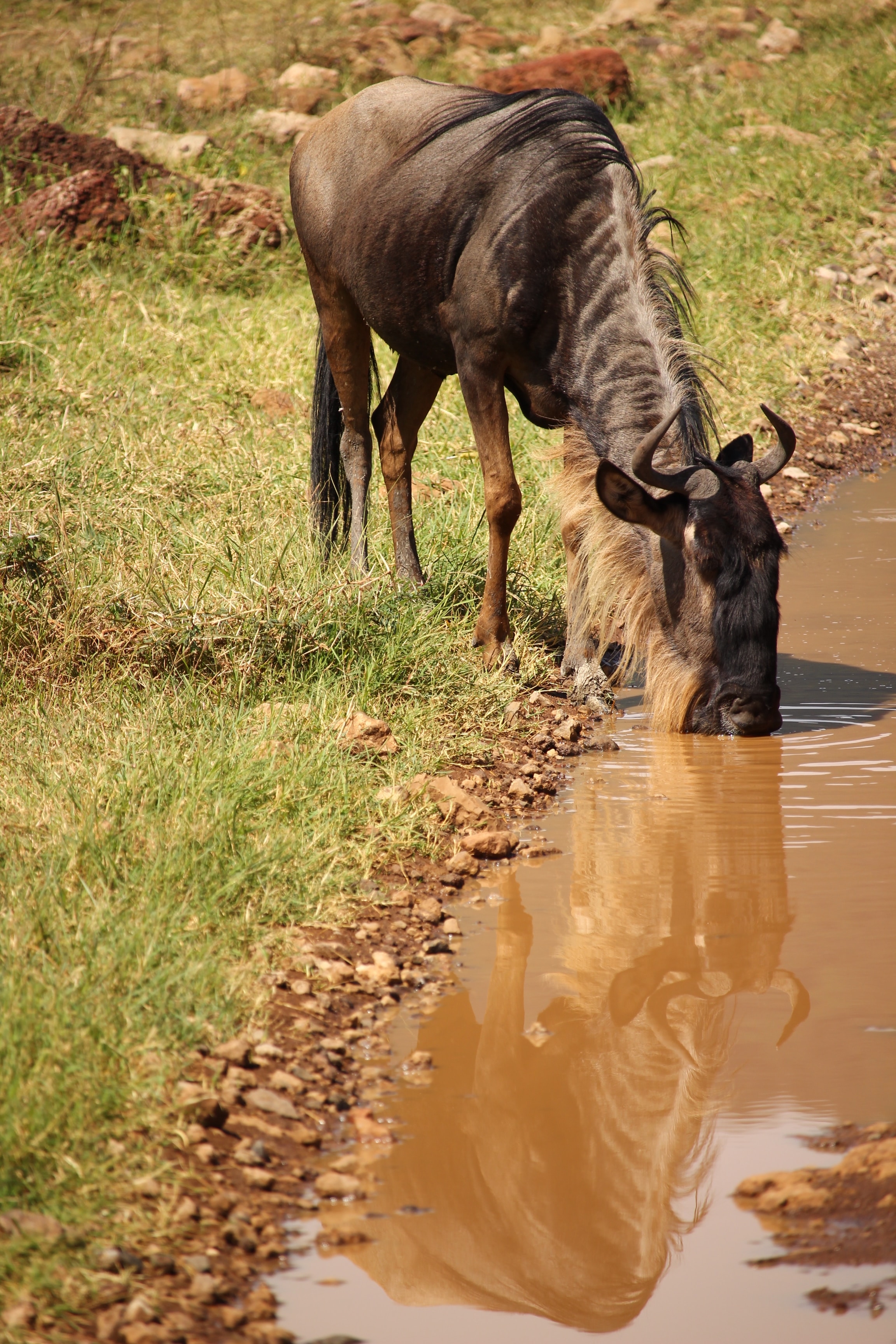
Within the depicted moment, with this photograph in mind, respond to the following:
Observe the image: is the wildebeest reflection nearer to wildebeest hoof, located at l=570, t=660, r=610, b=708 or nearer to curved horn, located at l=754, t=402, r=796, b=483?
wildebeest hoof, located at l=570, t=660, r=610, b=708

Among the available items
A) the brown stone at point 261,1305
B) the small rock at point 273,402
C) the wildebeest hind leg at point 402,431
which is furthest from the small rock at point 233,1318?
the small rock at point 273,402

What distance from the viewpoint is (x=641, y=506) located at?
450 cm

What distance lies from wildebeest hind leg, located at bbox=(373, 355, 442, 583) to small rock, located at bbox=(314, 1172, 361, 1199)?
3.64 meters

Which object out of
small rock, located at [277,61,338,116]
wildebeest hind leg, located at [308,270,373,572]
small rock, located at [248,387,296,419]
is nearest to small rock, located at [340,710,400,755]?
wildebeest hind leg, located at [308,270,373,572]

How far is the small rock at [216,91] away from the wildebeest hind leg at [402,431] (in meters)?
7.64

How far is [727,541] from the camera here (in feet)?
14.2

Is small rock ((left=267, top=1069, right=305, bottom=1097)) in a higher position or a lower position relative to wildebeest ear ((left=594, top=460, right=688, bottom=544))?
higher

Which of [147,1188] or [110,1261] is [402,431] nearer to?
[147,1188]

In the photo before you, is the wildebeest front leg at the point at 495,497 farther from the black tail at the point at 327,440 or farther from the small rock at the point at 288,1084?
the small rock at the point at 288,1084

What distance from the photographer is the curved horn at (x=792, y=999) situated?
2.68 metres

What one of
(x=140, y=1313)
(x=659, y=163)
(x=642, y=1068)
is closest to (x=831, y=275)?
(x=659, y=163)

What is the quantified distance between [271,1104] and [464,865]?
1178 millimetres

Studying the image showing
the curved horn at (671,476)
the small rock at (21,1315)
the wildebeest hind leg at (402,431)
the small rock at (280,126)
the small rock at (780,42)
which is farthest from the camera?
the small rock at (780,42)

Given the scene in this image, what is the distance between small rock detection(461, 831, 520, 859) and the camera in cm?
359
